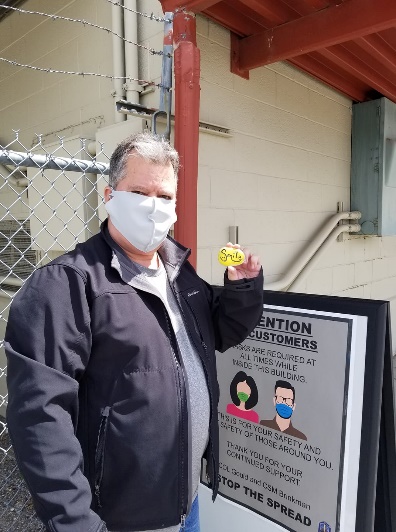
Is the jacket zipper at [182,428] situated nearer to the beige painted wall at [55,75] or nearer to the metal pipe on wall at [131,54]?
the metal pipe on wall at [131,54]

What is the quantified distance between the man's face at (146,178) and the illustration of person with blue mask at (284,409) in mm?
986

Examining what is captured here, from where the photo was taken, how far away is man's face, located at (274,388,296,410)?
1.83 m

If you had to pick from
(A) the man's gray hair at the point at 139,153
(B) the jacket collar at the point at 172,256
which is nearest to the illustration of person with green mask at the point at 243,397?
(B) the jacket collar at the point at 172,256

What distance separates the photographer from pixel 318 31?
102 inches

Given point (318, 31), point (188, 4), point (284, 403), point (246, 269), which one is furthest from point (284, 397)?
point (318, 31)

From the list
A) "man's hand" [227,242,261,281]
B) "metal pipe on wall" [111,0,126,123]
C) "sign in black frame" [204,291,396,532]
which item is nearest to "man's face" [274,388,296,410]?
"sign in black frame" [204,291,396,532]

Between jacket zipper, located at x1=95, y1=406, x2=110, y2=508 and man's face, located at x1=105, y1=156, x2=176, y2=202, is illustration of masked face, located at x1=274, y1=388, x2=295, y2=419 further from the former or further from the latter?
man's face, located at x1=105, y1=156, x2=176, y2=202

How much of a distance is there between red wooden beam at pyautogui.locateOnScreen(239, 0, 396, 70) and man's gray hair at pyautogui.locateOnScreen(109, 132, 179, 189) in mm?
1720

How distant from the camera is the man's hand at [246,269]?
5.18 ft

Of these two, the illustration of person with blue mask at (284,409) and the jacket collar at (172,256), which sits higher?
the jacket collar at (172,256)

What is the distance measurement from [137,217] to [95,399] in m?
0.56

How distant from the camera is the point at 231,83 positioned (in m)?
2.91

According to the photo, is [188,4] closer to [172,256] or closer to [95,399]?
[172,256]

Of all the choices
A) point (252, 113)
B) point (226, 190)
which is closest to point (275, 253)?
point (226, 190)
